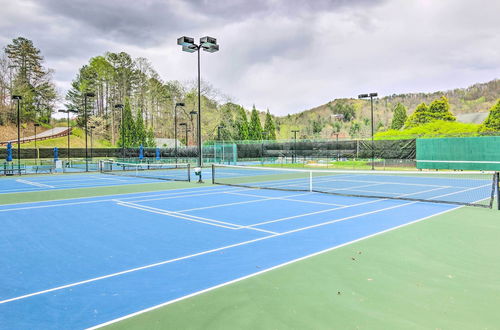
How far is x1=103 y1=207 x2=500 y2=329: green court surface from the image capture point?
3.33 metres

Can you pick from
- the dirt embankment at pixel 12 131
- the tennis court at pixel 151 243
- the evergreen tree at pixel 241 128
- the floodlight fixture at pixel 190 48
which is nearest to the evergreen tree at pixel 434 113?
the evergreen tree at pixel 241 128

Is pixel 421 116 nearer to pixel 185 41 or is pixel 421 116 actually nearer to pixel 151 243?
pixel 185 41

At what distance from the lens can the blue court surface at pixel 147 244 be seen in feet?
12.9

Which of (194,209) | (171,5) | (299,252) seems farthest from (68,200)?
(171,5)

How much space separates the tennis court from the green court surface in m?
0.33

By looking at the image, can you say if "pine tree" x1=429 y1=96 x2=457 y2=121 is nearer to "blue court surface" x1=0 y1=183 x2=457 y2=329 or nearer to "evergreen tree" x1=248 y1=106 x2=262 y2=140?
"evergreen tree" x1=248 y1=106 x2=262 y2=140

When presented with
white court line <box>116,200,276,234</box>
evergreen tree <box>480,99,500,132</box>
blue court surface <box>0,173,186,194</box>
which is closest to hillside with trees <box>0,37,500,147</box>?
evergreen tree <box>480,99,500,132</box>

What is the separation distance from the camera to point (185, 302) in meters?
3.83

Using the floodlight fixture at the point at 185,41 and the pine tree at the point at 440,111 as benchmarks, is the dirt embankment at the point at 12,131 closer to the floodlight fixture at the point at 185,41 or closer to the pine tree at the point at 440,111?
the floodlight fixture at the point at 185,41

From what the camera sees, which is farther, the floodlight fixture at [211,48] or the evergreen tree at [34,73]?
the evergreen tree at [34,73]

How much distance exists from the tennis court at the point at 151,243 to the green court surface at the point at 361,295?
1.08ft

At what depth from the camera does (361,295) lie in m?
3.96

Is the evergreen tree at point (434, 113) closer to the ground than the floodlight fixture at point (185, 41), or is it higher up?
higher up

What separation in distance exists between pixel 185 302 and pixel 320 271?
1896mm
